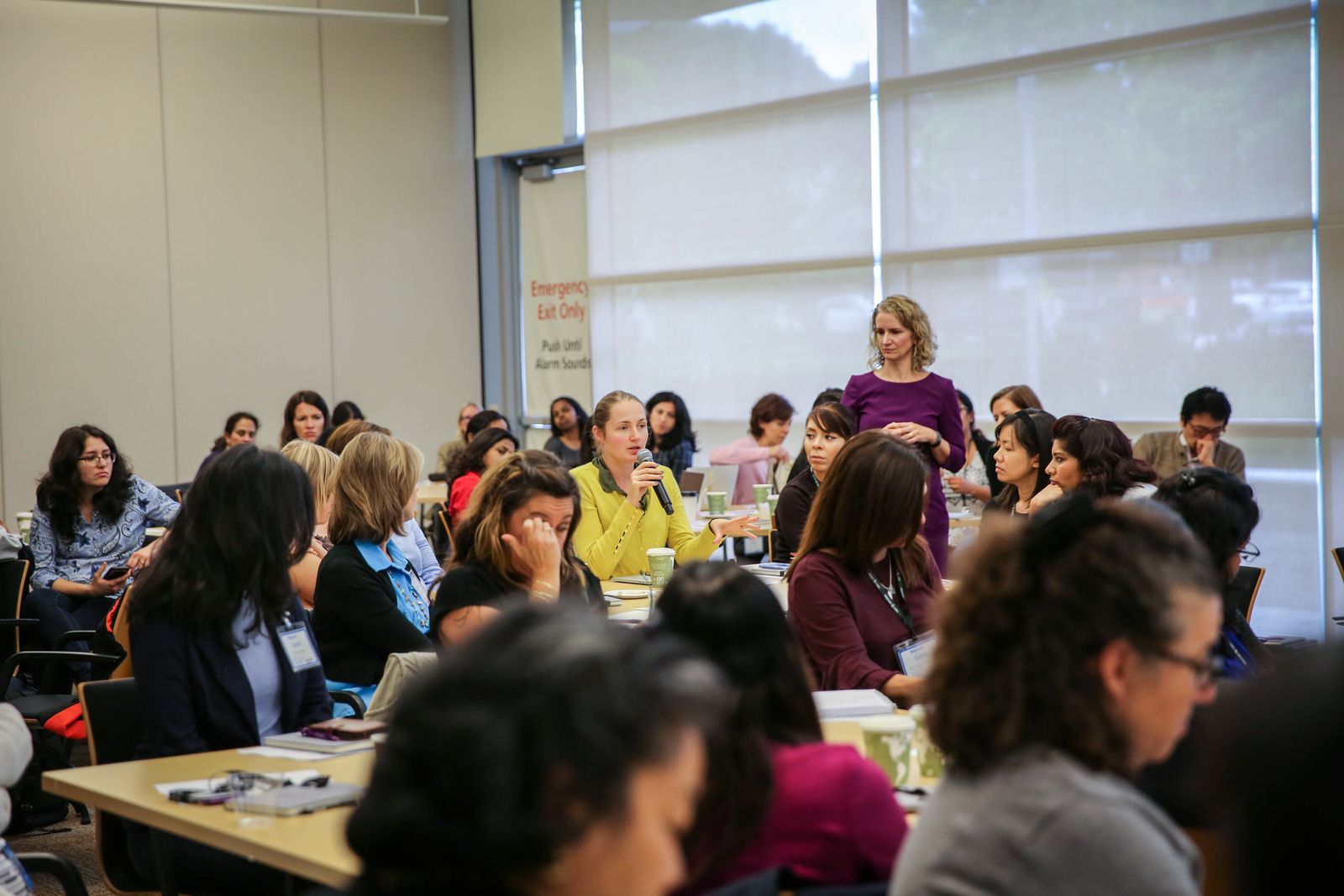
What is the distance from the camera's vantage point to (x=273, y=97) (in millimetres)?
10516

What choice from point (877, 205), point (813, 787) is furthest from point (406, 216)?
point (813, 787)

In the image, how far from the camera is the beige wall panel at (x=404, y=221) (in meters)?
10.9

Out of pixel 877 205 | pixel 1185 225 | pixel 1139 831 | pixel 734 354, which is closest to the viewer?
pixel 1139 831

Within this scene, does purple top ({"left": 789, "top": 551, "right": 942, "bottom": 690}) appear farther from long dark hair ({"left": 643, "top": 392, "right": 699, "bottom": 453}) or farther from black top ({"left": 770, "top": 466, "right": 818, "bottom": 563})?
long dark hair ({"left": 643, "top": 392, "right": 699, "bottom": 453})

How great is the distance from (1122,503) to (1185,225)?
22.3 ft

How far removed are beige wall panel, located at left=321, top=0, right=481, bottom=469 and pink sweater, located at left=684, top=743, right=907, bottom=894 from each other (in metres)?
9.63

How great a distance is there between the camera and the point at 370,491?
3721mm

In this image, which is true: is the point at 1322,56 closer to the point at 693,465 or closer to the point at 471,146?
the point at 693,465

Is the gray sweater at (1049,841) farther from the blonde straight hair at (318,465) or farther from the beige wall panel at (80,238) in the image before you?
the beige wall panel at (80,238)

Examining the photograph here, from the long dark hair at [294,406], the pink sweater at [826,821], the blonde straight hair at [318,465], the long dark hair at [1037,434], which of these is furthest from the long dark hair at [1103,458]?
the long dark hair at [294,406]

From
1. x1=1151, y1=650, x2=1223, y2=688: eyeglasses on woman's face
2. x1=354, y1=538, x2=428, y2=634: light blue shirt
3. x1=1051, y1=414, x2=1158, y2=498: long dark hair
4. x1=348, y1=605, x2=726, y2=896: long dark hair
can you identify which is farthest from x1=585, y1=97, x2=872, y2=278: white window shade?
x1=348, y1=605, x2=726, y2=896: long dark hair

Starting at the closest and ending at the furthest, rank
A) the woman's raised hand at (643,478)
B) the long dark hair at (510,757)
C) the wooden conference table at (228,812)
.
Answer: the long dark hair at (510,757), the wooden conference table at (228,812), the woman's raised hand at (643,478)

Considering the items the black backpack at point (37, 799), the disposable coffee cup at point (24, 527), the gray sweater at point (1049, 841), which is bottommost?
the black backpack at point (37, 799)

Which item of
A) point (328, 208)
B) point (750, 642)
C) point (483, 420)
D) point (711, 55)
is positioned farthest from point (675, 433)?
point (750, 642)
